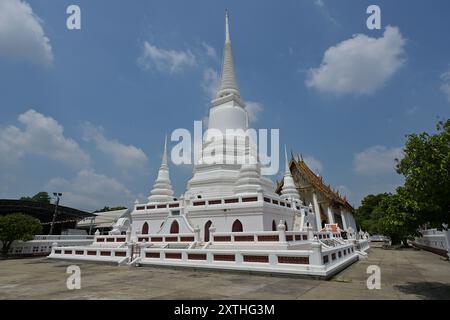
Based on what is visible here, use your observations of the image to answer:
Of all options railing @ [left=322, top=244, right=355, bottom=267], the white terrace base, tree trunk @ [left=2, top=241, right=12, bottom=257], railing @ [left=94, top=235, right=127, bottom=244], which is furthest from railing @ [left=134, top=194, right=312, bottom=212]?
tree trunk @ [left=2, top=241, right=12, bottom=257]

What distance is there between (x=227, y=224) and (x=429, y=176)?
51.6 ft

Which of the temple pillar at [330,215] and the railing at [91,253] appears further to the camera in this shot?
the temple pillar at [330,215]

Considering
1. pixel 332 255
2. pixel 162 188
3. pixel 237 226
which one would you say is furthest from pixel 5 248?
pixel 332 255

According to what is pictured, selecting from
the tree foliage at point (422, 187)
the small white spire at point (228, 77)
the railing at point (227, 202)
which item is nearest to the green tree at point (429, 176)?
the tree foliage at point (422, 187)

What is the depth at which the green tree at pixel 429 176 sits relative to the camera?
→ 339 inches

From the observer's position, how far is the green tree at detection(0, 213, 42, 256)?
24.6 meters

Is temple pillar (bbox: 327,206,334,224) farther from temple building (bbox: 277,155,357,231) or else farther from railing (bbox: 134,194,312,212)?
railing (bbox: 134,194,312,212)

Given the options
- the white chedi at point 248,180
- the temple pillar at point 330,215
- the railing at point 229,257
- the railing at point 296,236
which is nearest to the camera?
the railing at point 229,257

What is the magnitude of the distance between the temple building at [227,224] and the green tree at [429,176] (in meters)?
3.94

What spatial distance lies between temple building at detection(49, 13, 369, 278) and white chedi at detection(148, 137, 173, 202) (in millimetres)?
101

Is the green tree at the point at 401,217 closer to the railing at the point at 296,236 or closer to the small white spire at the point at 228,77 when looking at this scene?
the railing at the point at 296,236

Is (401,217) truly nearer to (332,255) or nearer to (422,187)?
(422,187)
